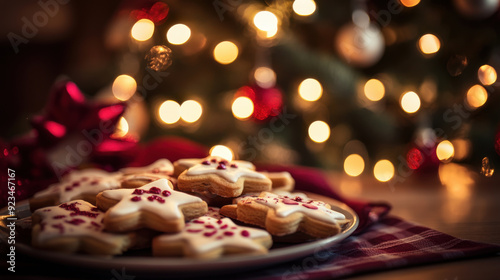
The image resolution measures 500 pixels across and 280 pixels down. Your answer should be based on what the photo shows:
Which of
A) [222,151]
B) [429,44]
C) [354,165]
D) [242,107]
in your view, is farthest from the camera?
[354,165]

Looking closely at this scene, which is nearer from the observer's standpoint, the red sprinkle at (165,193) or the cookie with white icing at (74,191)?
the red sprinkle at (165,193)

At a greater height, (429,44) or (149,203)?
(429,44)

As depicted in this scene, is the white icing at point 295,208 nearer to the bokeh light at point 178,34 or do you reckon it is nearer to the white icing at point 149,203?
the white icing at point 149,203

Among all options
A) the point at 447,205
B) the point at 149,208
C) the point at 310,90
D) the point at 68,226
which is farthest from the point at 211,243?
the point at 310,90

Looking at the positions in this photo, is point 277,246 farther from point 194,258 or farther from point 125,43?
point 125,43

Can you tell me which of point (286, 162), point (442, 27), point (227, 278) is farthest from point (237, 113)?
point (227, 278)

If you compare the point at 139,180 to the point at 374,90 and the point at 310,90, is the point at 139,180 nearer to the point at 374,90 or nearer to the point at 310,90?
the point at 310,90

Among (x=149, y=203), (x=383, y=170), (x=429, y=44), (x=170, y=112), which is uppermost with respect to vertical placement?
(x=429, y=44)

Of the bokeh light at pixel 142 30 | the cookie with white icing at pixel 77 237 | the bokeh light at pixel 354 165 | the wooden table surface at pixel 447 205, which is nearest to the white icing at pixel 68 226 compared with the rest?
the cookie with white icing at pixel 77 237
